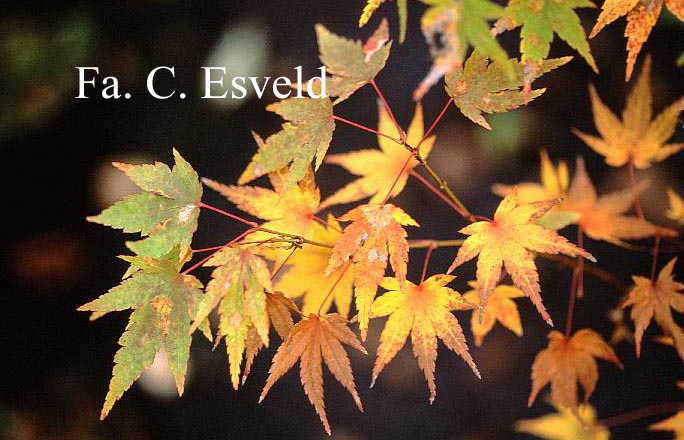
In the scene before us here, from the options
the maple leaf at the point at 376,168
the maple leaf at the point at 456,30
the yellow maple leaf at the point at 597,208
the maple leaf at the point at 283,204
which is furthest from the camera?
the yellow maple leaf at the point at 597,208

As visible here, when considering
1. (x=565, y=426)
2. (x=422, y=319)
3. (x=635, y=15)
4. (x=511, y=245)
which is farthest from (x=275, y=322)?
(x=565, y=426)

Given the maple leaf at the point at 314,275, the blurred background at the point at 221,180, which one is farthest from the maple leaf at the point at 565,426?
the maple leaf at the point at 314,275

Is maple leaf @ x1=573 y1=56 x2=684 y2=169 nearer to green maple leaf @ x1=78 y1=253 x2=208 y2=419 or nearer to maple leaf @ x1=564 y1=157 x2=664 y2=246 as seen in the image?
maple leaf @ x1=564 y1=157 x2=664 y2=246

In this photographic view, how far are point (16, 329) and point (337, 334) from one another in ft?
2.92

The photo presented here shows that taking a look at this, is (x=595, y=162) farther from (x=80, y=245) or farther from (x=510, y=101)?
(x=80, y=245)

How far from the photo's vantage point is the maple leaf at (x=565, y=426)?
1180 millimetres

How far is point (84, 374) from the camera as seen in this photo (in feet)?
4.24

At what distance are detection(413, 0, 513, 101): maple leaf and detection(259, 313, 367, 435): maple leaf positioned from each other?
0.98ft

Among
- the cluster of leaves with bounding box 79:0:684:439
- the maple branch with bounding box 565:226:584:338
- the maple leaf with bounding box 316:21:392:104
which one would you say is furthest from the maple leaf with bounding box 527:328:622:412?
the maple leaf with bounding box 316:21:392:104

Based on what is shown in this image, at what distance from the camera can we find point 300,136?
62 centimetres

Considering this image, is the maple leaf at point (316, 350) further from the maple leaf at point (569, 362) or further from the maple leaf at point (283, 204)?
the maple leaf at point (569, 362)

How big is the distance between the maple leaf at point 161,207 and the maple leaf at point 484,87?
0.93 feet

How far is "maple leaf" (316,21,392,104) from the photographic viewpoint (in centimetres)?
59

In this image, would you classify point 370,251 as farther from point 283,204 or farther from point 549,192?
point 549,192
